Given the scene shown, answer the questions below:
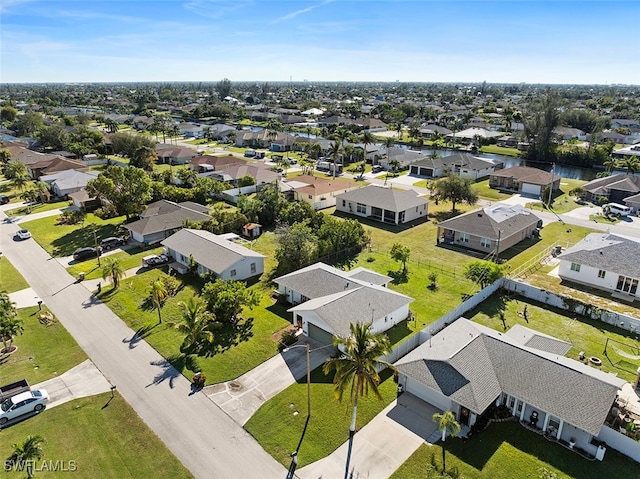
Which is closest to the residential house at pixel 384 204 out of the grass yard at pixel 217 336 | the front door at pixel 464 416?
the grass yard at pixel 217 336

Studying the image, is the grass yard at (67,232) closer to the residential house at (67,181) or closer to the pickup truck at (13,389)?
the residential house at (67,181)

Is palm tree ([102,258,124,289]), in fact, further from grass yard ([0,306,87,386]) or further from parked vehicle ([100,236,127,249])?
parked vehicle ([100,236,127,249])

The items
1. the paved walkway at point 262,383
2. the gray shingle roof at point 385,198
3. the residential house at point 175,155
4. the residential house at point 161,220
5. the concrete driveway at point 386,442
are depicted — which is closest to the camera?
the concrete driveway at point 386,442

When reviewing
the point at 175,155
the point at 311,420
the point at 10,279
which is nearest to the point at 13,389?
the point at 311,420

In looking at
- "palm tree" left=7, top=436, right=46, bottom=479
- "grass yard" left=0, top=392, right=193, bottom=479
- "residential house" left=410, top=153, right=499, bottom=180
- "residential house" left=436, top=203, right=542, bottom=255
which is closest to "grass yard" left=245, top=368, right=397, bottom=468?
"grass yard" left=0, top=392, right=193, bottom=479

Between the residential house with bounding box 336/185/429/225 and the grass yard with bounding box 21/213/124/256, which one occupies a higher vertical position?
the residential house with bounding box 336/185/429/225

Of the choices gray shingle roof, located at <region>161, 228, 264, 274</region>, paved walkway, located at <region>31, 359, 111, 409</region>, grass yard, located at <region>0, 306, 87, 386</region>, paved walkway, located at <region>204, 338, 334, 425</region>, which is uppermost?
gray shingle roof, located at <region>161, 228, 264, 274</region>

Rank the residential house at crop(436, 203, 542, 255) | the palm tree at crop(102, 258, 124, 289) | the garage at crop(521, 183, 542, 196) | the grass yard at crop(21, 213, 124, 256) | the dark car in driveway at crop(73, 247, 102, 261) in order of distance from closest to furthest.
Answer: the palm tree at crop(102, 258, 124, 289) < the dark car in driveway at crop(73, 247, 102, 261) < the residential house at crop(436, 203, 542, 255) < the grass yard at crop(21, 213, 124, 256) < the garage at crop(521, 183, 542, 196)

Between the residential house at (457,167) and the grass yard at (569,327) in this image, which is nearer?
the grass yard at (569,327)
